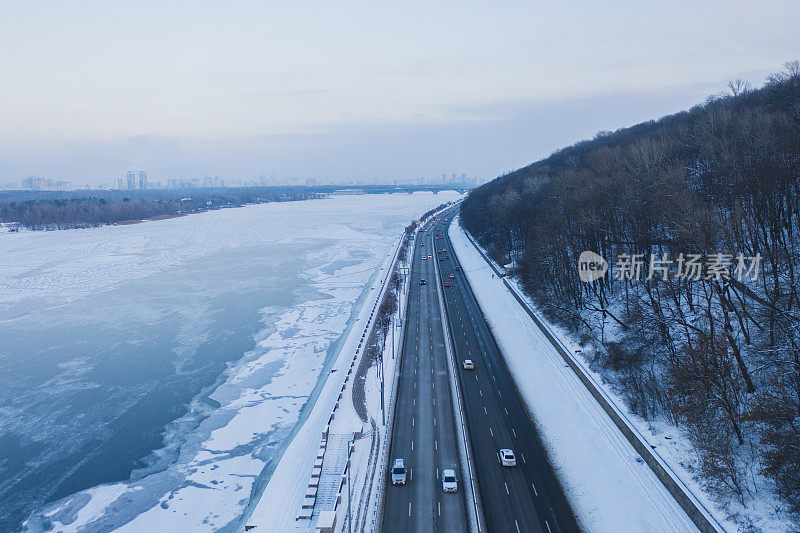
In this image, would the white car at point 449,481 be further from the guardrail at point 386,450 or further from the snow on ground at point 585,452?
the snow on ground at point 585,452

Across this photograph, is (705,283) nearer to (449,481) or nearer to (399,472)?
(449,481)

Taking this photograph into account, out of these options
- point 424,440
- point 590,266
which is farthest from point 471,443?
point 590,266

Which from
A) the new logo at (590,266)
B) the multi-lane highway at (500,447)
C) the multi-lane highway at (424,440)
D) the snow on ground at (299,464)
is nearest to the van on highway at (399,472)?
the multi-lane highway at (424,440)

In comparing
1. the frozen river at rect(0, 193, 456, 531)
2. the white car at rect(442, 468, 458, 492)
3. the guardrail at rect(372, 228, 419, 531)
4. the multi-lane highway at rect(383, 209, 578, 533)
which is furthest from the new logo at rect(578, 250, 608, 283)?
the white car at rect(442, 468, 458, 492)

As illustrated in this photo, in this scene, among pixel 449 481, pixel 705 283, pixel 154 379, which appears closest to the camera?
pixel 449 481

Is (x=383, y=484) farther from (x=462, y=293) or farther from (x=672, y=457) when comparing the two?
(x=462, y=293)

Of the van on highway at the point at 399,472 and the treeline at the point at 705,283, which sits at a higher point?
the treeline at the point at 705,283
